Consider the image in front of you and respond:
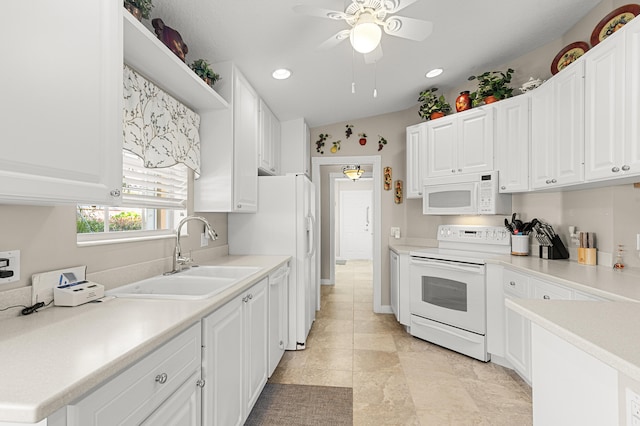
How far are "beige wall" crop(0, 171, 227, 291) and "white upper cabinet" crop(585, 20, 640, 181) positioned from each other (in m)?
2.75

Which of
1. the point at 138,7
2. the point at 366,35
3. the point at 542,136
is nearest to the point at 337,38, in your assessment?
the point at 366,35

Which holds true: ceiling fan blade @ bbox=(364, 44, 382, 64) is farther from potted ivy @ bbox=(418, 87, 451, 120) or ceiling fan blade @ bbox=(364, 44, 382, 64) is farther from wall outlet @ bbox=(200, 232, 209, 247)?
wall outlet @ bbox=(200, 232, 209, 247)

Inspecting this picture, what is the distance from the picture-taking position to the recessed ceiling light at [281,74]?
2595mm

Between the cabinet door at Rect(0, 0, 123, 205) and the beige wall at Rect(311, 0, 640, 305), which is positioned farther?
the beige wall at Rect(311, 0, 640, 305)

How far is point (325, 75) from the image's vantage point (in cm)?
281

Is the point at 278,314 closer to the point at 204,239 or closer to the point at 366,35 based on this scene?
the point at 204,239

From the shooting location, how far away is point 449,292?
293 cm

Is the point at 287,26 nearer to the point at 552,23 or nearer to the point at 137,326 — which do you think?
the point at 137,326

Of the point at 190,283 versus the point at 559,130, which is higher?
the point at 559,130

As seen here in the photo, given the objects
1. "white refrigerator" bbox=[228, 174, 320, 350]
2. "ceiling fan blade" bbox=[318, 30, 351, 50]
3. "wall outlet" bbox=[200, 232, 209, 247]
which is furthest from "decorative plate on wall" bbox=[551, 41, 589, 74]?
"wall outlet" bbox=[200, 232, 209, 247]

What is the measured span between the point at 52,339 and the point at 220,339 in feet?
2.10

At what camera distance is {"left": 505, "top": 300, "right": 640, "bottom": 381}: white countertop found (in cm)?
74

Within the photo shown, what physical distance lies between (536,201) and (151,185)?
3149mm

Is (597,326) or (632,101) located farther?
(632,101)
